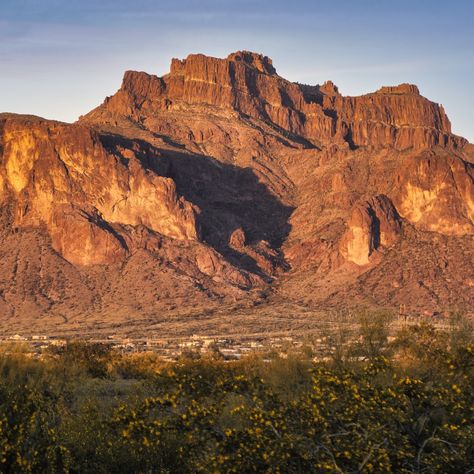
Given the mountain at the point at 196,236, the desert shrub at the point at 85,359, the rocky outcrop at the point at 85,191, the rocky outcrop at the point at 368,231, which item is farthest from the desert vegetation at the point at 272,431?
the rocky outcrop at the point at 85,191

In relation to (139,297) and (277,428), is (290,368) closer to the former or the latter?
(277,428)

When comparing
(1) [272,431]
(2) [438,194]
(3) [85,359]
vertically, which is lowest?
(3) [85,359]

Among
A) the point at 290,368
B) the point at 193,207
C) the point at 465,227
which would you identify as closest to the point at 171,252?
the point at 193,207

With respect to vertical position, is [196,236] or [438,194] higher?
[438,194]

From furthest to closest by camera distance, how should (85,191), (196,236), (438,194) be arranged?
1. (85,191)
2. (438,194)
3. (196,236)

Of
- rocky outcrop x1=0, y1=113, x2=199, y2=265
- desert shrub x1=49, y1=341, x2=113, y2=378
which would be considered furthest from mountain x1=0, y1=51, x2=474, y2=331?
desert shrub x1=49, y1=341, x2=113, y2=378

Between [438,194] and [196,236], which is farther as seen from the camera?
[438,194]

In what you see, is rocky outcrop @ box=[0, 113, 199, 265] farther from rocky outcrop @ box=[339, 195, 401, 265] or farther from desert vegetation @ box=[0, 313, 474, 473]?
desert vegetation @ box=[0, 313, 474, 473]

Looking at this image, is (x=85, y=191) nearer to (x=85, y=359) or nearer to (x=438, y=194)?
(x=438, y=194)

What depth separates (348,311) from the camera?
133m

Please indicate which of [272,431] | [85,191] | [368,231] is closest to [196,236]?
[85,191]

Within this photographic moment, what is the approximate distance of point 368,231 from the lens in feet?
509

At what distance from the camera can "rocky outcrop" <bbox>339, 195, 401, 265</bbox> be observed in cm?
15550

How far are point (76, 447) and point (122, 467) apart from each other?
1.47 m
